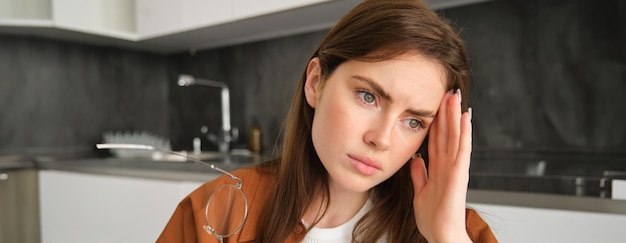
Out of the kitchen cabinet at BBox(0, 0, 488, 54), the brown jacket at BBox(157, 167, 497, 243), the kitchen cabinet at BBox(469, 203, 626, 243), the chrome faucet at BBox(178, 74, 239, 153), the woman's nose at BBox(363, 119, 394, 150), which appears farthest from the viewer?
the chrome faucet at BBox(178, 74, 239, 153)

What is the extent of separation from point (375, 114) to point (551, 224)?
57 centimetres

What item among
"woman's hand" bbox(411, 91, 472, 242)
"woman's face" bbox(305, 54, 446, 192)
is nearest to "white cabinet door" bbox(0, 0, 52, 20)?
"woman's face" bbox(305, 54, 446, 192)

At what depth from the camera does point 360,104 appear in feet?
2.25

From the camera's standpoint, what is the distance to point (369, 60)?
27.3 inches

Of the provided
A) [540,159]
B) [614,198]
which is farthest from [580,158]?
[614,198]

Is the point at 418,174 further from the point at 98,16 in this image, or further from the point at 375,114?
the point at 98,16

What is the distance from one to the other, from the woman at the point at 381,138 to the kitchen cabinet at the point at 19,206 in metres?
1.34

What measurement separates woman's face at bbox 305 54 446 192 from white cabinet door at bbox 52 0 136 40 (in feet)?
5.67

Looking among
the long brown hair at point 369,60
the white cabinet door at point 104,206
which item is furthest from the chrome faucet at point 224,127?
the long brown hair at point 369,60

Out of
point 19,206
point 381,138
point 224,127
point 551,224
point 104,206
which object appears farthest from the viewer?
point 224,127

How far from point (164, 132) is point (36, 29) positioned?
888mm

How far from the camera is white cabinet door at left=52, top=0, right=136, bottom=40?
1935mm

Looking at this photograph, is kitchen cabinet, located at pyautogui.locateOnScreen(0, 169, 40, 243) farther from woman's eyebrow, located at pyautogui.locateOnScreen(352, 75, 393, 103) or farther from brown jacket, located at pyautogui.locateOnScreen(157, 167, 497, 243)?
woman's eyebrow, located at pyautogui.locateOnScreen(352, 75, 393, 103)

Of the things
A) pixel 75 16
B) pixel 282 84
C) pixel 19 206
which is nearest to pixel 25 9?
pixel 75 16
